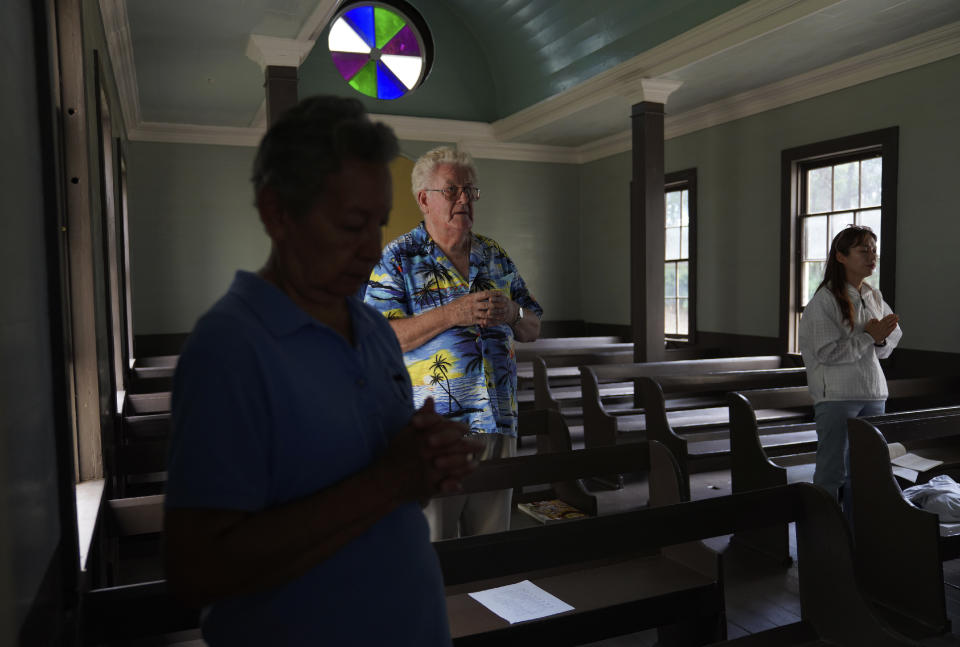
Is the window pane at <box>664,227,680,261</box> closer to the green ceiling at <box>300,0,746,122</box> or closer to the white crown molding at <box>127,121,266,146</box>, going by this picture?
the green ceiling at <box>300,0,746,122</box>

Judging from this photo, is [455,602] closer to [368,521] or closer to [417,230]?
[417,230]

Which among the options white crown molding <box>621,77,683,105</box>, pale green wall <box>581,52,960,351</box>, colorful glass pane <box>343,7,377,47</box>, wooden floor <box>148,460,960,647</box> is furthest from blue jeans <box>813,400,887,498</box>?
colorful glass pane <box>343,7,377,47</box>

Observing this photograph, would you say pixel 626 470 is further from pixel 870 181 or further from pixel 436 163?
pixel 870 181

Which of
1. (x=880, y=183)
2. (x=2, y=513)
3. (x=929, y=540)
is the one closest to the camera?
(x=2, y=513)

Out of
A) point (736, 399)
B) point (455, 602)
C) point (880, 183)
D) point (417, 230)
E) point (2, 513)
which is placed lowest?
point (455, 602)

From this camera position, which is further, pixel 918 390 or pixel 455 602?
pixel 918 390

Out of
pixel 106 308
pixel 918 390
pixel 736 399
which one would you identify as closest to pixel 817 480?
pixel 736 399

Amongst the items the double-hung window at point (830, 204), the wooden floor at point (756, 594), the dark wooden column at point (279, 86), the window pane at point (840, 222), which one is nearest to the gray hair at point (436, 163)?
the wooden floor at point (756, 594)

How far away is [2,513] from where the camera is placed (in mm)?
1054

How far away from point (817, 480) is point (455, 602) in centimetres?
221

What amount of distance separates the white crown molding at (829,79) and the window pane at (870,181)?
69cm

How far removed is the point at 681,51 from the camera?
609 centimetres

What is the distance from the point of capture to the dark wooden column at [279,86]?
5562 millimetres

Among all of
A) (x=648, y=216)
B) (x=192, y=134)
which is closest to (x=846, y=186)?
(x=648, y=216)
